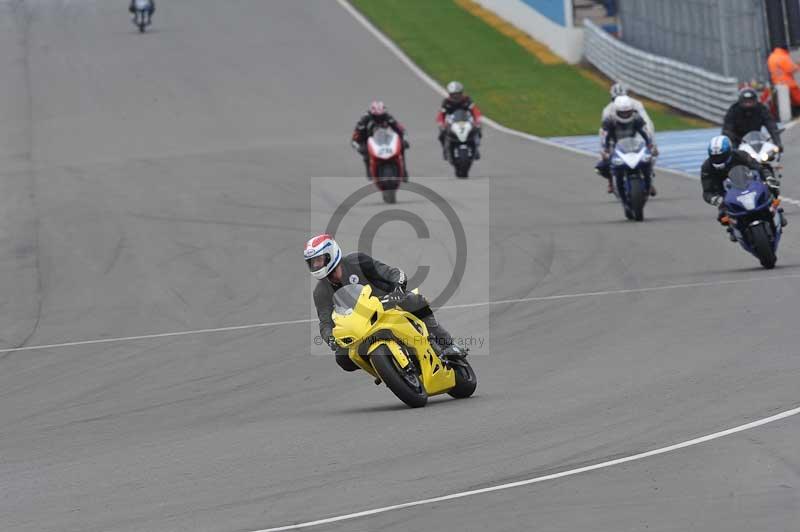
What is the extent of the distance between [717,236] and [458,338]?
20.8ft

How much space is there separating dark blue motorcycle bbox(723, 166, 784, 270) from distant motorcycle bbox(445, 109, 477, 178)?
430 inches

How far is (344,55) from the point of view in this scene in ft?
144

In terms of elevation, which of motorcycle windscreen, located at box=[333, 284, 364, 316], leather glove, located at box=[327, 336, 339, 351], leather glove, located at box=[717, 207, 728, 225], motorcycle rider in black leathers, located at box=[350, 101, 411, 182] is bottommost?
leather glove, located at box=[327, 336, 339, 351]

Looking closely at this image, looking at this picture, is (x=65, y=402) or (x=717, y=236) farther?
(x=717, y=236)

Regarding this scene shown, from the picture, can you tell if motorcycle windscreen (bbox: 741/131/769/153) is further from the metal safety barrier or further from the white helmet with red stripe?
the metal safety barrier

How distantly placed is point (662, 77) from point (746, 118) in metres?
16.2

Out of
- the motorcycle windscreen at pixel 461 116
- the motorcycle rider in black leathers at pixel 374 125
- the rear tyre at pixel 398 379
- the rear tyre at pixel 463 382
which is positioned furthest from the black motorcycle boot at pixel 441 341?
the motorcycle windscreen at pixel 461 116

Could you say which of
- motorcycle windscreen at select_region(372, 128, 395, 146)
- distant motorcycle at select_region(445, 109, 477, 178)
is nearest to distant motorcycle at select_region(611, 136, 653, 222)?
motorcycle windscreen at select_region(372, 128, 395, 146)

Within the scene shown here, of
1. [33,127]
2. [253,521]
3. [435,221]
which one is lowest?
[253,521]

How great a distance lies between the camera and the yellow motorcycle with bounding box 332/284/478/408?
10359 millimetres

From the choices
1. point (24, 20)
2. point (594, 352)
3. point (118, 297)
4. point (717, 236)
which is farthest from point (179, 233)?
point (24, 20)

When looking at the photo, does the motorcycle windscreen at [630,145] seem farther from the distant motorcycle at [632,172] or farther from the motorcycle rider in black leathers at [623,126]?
the motorcycle rider in black leathers at [623,126]

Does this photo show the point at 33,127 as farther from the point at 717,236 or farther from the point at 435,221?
the point at 717,236

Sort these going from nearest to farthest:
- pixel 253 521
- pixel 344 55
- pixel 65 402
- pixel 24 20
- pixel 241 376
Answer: pixel 253 521, pixel 65 402, pixel 241 376, pixel 344 55, pixel 24 20
